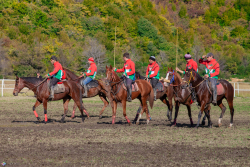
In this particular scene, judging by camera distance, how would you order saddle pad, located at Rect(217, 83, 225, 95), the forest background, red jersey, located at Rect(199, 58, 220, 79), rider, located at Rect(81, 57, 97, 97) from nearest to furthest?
1. red jersey, located at Rect(199, 58, 220, 79)
2. saddle pad, located at Rect(217, 83, 225, 95)
3. rider, located at Rect(81, 57, 97, 97)
4. the forest background

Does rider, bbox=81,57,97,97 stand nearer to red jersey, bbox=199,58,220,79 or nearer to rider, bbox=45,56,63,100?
rider, bbox=45,56,63,100

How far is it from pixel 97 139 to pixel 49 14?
88904 millimetres

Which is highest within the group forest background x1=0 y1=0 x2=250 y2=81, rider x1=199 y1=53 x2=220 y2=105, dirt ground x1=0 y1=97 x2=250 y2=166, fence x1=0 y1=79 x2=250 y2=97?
forest background x1=0 y1=0 x2=250 y2=81

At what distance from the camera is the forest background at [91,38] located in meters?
66.9

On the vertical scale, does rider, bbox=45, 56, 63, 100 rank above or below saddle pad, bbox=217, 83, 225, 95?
above

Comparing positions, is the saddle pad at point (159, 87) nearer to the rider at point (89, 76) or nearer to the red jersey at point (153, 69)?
the red jersey at point (153, 69)

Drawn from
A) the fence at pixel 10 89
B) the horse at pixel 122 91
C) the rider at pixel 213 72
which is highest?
the rider at pixel 213 72

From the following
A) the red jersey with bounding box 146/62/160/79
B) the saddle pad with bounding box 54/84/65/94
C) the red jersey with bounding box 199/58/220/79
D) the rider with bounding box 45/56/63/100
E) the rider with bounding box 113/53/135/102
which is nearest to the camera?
the red jersey with bounding box 199/58/220/79

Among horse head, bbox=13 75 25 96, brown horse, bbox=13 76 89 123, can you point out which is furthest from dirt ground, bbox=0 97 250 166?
horse head, bbox=13 75 25 96

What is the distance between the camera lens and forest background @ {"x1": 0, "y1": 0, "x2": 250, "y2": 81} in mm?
66875

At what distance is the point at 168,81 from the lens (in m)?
14.4

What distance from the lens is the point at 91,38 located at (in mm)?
86688

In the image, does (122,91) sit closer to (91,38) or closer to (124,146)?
(124,146)

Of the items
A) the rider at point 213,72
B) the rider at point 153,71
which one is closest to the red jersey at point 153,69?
the rider at point 153,71
